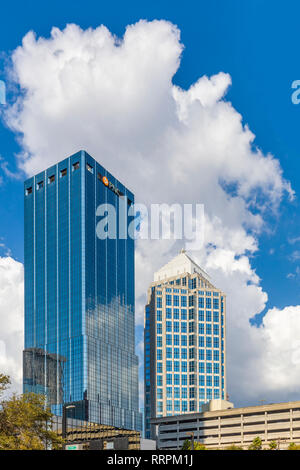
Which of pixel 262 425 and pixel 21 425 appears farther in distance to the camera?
pixel 262 425

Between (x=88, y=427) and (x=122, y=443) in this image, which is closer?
(x=122, y=443)

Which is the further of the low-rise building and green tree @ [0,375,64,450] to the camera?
the low-rise building

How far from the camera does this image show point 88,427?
19712cm

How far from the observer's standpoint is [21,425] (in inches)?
2414

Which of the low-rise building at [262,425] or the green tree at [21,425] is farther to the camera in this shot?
the low-rise building at [262,425]

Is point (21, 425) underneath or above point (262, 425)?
above

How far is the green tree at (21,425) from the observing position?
58312 millimetres

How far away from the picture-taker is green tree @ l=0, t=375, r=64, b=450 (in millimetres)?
58312

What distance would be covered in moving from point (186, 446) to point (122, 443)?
147m

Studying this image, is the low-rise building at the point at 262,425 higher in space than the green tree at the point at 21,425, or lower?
lower

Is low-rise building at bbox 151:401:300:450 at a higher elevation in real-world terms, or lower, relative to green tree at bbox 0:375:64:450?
lower
